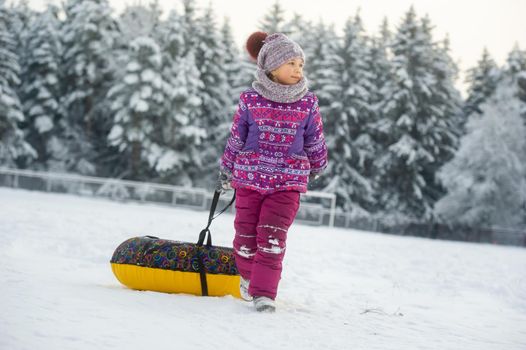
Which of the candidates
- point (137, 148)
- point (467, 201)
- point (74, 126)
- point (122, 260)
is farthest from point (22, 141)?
point (122, 260)

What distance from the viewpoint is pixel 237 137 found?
14.3ft

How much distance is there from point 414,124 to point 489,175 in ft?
18.7

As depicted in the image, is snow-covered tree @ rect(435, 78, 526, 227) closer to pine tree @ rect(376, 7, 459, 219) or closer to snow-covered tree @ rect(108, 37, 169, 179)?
pine tree @ rect(376, 7, 459, 219)

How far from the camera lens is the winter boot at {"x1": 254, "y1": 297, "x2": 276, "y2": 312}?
13.0 feet

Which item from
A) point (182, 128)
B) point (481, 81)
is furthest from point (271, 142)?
point (481, 81)

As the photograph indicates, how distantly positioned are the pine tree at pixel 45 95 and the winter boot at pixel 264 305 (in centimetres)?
3285

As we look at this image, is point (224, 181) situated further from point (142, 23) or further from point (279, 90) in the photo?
point (142, 23)

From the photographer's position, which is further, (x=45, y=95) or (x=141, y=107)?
(x=45, y=95)

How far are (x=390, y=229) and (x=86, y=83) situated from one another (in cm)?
1953

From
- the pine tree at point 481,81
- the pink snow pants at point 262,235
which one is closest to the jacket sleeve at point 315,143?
the pink snow pants at point 262,235

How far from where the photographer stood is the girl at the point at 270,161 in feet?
13.5

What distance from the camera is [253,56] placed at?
4852 millimetres

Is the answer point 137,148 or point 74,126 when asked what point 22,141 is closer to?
point 74,126

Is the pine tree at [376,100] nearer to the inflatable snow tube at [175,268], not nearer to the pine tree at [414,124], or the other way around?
the pine tree at [414,124]
